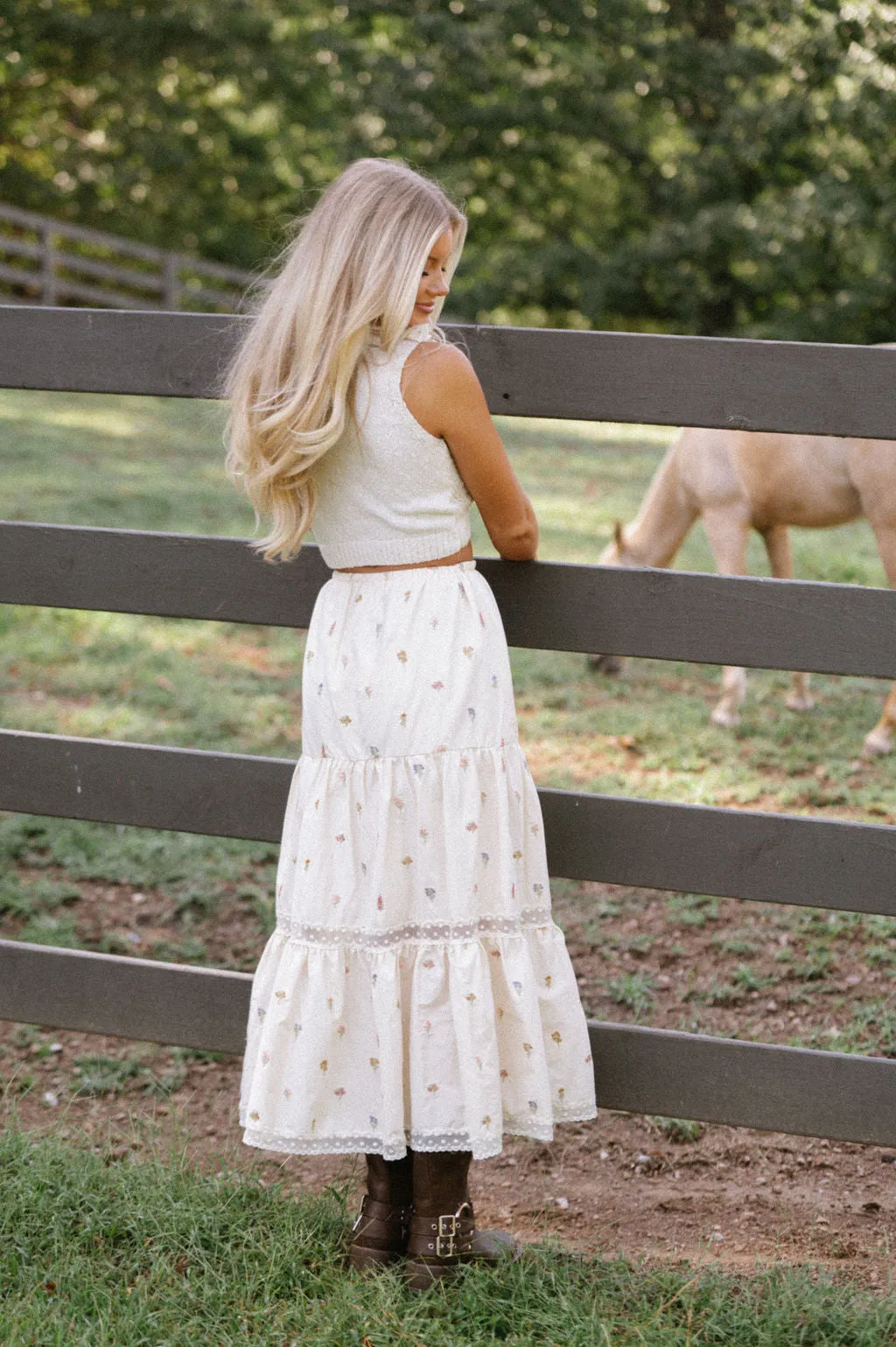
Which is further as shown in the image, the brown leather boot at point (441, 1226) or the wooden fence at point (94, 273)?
the wooden fence at point (94, 273)

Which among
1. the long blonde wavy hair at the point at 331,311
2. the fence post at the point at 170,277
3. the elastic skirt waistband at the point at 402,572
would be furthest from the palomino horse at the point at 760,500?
the fence post at the point at 170,277

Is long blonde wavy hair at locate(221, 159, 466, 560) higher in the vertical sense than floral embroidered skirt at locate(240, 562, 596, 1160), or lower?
higher

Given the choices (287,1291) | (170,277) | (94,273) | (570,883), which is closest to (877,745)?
(570,883)

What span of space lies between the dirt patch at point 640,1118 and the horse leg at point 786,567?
1840 millimetres

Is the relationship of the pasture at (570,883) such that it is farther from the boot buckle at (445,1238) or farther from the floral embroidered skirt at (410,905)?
the floral embroidered skirt at (410,905)

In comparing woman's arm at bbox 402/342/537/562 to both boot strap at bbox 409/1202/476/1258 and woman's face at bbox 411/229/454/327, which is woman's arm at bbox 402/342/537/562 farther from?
boot strap at bbox 409/1202/476/1258

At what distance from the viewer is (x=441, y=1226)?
2.52 m

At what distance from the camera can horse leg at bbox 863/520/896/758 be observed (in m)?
5.30

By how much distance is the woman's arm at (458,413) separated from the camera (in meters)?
2.36

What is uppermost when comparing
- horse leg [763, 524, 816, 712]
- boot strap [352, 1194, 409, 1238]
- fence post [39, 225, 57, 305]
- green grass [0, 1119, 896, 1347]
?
fence post [39, 225, 57, 305]

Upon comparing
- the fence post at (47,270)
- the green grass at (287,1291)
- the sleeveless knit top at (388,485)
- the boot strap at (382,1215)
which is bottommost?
the green grass at (287,1291)

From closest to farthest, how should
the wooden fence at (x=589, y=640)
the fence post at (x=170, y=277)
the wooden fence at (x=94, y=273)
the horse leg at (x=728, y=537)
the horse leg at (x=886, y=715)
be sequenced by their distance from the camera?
the wooden fence at (x=589, y=640), the horse leg at (x=886, y=715), the horse leg at (x=728, y=537), the wooden fence at (x=94, y=273), the fence post at (x=170, y=277)

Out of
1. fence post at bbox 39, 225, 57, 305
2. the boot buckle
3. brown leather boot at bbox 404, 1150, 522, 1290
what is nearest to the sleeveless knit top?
brown leather boot at bbox 404, 1150, 522, 1290

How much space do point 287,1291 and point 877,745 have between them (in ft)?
11.9
